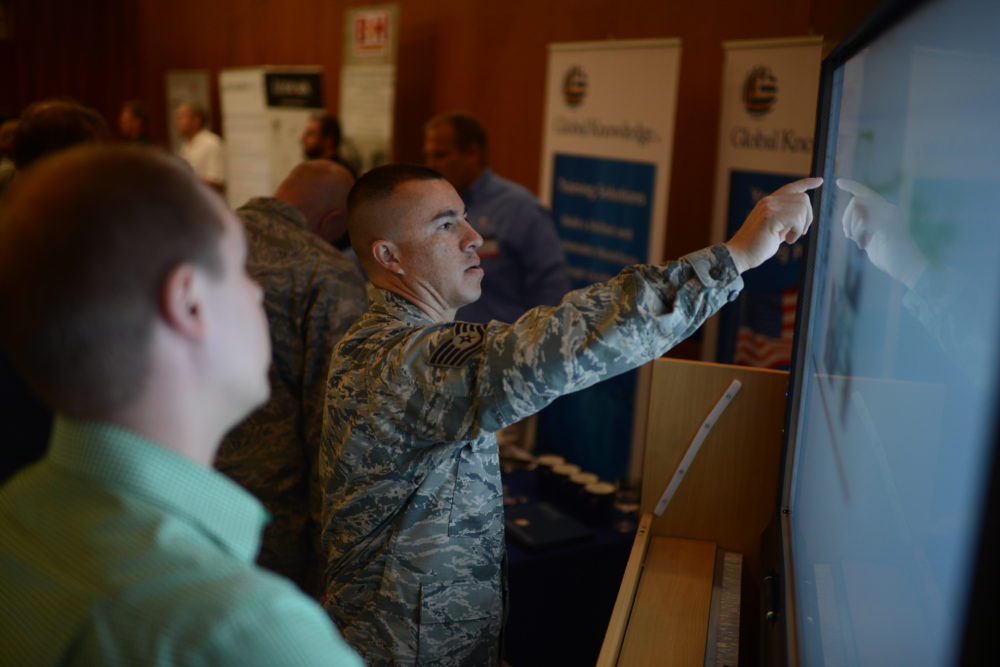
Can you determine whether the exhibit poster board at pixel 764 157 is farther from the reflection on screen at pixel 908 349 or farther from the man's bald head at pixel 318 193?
the reflection on screen at pixel 908 349

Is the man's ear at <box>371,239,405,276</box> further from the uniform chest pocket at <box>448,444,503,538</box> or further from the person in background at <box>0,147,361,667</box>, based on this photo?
the person in background at <box>0,147,361,667</box>

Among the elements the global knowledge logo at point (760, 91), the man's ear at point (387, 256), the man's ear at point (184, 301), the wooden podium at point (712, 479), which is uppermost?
the global knowledge logo at point (760, 91)

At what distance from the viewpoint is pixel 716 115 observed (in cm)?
420

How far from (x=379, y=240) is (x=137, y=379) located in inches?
37.4

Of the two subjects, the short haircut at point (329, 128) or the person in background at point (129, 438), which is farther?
the short haircut at point (329, 128)

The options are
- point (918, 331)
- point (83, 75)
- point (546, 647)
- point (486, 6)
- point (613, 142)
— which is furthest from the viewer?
point (83, 75)

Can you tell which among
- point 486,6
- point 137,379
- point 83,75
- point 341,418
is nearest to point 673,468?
point 341,418

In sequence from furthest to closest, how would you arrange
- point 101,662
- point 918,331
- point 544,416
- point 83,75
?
point 83,75, point 544,416, point 918,331, point 101,662

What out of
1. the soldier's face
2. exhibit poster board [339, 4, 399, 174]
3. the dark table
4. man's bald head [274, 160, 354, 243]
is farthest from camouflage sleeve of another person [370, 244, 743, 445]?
exhibit poster board [339, 4, 399, 174]

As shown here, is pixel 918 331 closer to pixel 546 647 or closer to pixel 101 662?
pixel 101 662

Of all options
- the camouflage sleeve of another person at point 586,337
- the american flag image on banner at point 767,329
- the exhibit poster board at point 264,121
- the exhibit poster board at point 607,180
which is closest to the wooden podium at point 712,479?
the camouflage sleeve of another person at point 586,337

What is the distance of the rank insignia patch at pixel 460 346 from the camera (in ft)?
4.34

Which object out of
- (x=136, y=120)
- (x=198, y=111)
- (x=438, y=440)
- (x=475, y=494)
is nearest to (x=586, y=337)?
(x=438, y=440)

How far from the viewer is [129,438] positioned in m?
0.71
